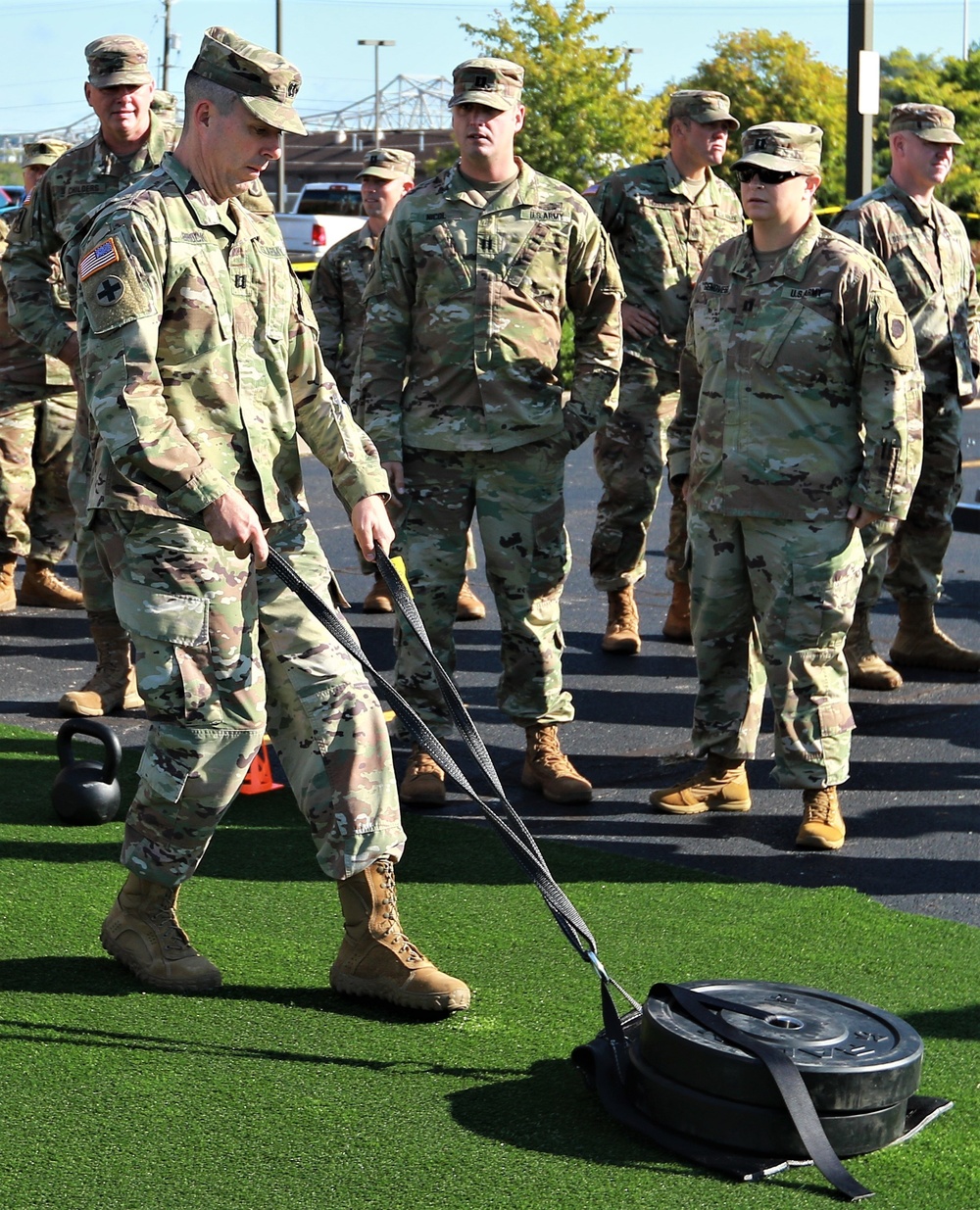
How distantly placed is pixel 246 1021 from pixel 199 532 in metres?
1.19

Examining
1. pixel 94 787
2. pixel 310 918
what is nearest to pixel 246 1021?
pixel 310 918

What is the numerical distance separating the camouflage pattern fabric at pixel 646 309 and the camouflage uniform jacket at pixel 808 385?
7.75ft

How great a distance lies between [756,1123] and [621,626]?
5166 mm

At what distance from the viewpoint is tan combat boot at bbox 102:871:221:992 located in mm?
4344

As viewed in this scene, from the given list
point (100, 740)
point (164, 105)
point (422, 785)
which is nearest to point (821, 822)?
point (422, 785)

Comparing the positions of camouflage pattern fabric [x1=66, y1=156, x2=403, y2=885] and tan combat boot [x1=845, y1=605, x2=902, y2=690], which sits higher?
camouflage pattern fabric [x1=66, y1=156, x2=403, y2=885]

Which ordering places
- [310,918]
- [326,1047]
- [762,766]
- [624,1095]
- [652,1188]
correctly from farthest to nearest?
[762,766], [310,918], [326,1047], [624,1095], [652,1188]

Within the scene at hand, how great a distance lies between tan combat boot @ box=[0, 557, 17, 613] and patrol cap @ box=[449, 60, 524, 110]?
431 cm

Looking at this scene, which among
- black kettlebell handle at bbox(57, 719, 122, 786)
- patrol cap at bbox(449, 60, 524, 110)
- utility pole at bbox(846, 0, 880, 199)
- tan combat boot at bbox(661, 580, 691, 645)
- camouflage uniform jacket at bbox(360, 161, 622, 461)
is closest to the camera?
black kettlebell handle at bbox(57, 719, 122, 786)

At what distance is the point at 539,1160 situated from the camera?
11.5 feet

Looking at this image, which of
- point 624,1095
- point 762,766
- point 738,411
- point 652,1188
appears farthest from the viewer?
Result: point 762,766

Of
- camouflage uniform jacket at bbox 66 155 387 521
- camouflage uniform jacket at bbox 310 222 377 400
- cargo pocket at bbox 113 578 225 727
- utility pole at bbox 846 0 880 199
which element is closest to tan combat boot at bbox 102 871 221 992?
cargo pocket at bbox 113 578 225 727

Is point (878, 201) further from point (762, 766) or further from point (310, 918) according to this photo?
point (310, 918)

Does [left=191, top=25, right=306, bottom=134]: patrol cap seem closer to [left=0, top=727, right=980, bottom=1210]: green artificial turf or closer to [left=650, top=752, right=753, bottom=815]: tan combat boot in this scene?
[left=0, top=727, right=980, bottom=1210]: green artificial turf
